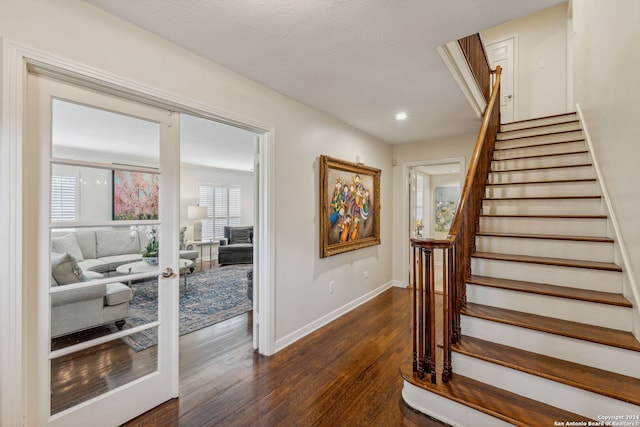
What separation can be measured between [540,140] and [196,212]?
22.0 feet

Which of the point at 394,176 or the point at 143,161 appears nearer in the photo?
the point at 143,161

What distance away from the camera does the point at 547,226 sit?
249cm

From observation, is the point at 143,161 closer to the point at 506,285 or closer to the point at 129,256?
the point at 129,256

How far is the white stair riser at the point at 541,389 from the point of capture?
1.43 metres

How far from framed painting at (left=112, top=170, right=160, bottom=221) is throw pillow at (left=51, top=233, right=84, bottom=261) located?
235 millimetres

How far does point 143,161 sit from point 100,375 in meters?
1.35

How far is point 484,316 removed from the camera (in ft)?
6.48

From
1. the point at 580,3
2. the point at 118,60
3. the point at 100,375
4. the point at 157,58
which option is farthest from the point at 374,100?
the point at 100,375

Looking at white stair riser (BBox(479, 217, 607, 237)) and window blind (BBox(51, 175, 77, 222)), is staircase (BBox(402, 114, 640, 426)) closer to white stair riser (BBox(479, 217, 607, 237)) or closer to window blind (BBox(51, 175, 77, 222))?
white stair riser (BBox(479, 217, 607, 237))

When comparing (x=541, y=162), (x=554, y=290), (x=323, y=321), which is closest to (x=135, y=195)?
(x=323, y=321)

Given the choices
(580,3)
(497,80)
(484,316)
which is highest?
(580,3)

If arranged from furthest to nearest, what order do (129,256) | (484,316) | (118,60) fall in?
(484,316), (129,256), (118,60)

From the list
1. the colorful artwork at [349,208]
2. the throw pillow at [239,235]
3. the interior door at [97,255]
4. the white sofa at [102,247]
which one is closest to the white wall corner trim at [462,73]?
the colorful artwork at [349,208]

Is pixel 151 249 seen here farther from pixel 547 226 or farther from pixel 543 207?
pixel 543 207
